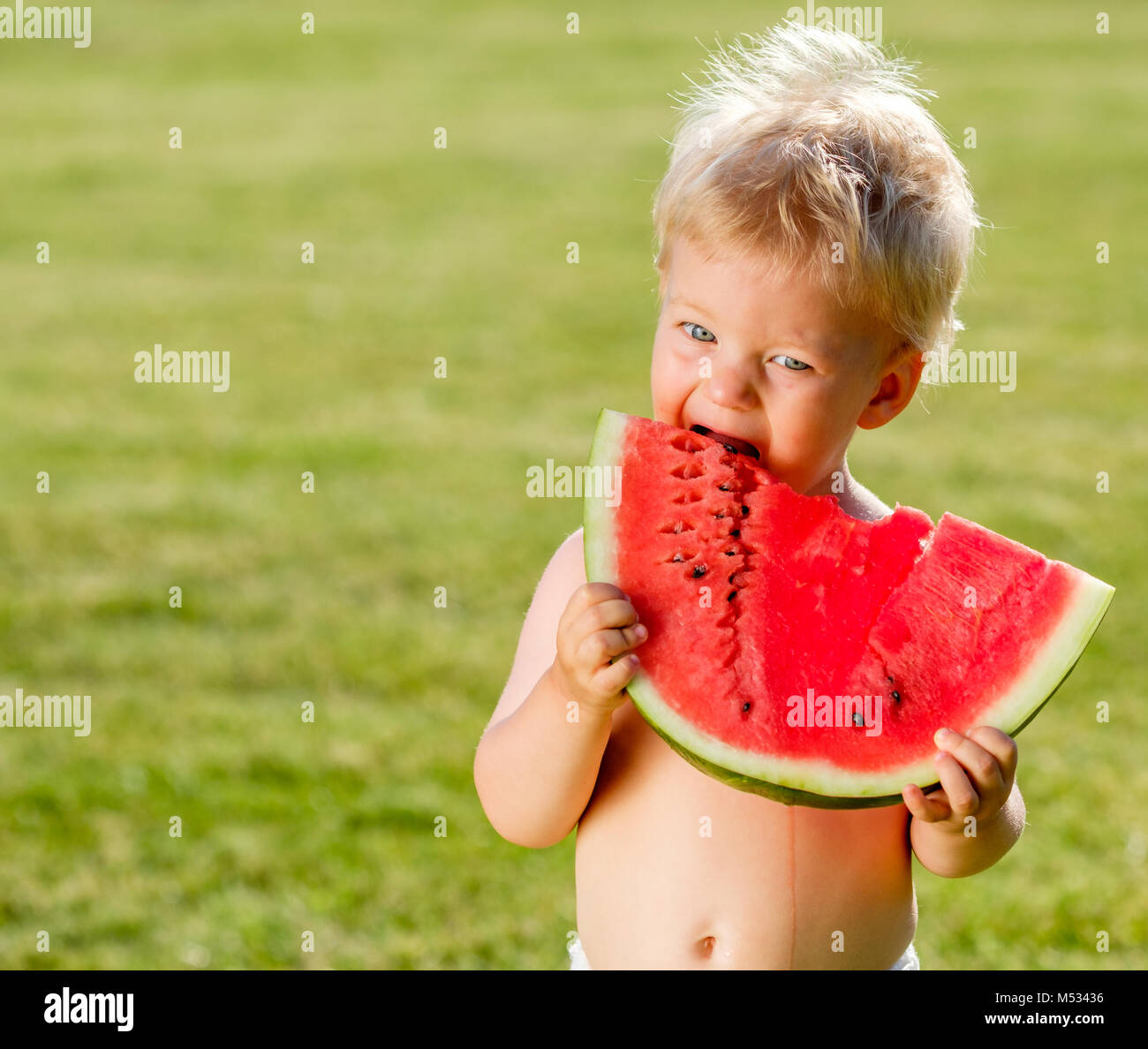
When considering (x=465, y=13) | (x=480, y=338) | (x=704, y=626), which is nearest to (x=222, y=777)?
(x=704, y=626)

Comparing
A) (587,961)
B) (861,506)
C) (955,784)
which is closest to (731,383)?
(861,506)

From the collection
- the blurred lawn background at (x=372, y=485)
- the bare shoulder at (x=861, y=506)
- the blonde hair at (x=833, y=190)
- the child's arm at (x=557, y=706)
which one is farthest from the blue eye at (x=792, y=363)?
the blurred lawn background at (x=372, y=485)

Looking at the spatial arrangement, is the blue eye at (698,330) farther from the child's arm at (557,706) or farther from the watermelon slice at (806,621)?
the child's arm at (557,706)

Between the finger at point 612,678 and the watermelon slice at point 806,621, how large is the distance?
0.04 m

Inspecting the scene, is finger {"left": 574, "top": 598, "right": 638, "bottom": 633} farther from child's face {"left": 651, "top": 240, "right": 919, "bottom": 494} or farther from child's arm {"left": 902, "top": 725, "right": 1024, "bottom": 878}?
child's arm {"left": 902, "top": 725, "right": 1024, "bottom": 878}

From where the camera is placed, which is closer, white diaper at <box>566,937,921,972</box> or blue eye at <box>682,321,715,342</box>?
blue eye at <box>682,321,715,342</box>

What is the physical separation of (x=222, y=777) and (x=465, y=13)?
62.3 feet

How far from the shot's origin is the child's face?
2.10m

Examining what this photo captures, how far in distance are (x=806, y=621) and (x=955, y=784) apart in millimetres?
Answer: 337

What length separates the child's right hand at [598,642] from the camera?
199 centimetres

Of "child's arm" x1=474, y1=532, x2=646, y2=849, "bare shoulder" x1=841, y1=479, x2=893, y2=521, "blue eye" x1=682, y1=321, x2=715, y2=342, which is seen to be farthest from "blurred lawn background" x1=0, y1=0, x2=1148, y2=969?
"blue eye" x1=682, y1=321, x2=715, y2=342

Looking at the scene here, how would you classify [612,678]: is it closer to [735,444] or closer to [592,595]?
[592,595]

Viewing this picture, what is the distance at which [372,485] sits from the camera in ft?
21.1

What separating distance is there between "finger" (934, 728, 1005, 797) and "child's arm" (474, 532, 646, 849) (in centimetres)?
44
